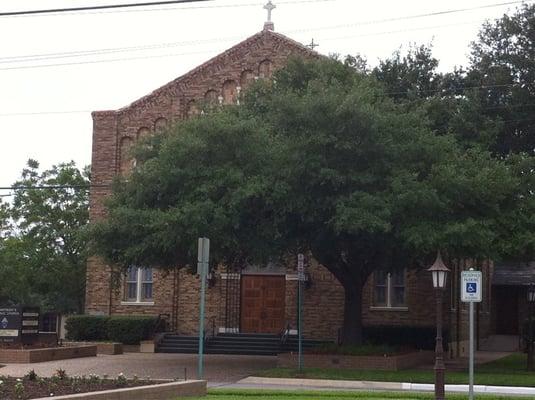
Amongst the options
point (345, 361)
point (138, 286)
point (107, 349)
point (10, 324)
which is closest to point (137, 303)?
point (138, 286)

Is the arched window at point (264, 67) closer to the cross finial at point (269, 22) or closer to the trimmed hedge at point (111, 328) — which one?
the cross finial at point (269, 22)

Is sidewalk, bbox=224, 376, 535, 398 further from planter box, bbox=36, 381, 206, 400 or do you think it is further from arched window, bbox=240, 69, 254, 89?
arched window, bbox=240, 69, 254, 89

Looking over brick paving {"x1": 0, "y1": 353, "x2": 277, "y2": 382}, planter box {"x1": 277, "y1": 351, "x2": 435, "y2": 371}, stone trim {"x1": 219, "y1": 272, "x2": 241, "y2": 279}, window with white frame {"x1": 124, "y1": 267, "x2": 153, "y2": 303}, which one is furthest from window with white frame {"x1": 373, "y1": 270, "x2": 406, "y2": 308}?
window with white frame {"x1": 124, "y1": 267, "x2": 153, "y2": 303}

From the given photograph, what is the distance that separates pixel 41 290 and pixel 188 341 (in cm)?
2713

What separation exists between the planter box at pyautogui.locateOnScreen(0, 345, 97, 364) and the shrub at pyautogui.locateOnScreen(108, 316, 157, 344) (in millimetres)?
3907

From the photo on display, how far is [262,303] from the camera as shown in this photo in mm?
36906

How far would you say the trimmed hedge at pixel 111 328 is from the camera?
118 ft

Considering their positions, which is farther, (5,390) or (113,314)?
(113,314)

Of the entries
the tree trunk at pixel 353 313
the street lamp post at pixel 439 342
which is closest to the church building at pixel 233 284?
the tree trunk at pixel 353 313

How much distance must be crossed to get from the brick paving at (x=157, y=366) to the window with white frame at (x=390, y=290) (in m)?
5.80

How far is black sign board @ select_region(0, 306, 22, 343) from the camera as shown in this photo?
30109mm

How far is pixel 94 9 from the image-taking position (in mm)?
16688

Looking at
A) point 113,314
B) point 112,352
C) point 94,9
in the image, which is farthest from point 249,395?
→ point 113,314

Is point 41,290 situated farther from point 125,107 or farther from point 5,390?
point 5,390
